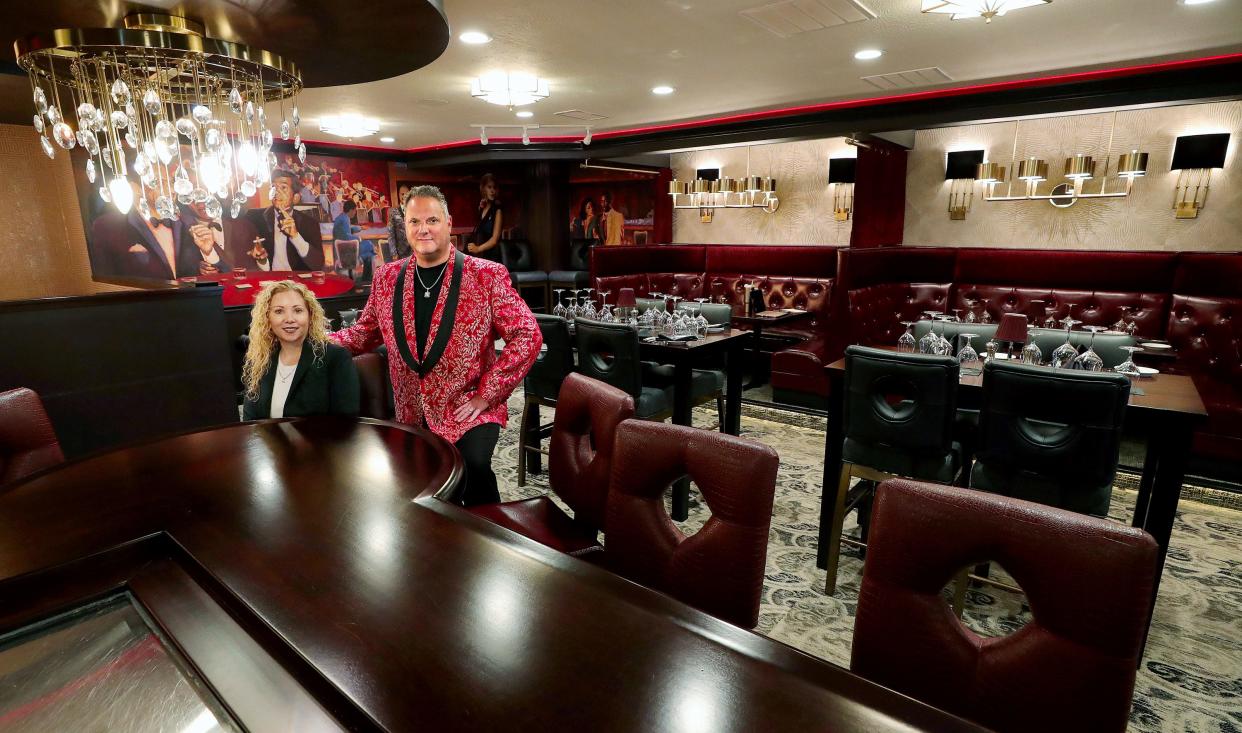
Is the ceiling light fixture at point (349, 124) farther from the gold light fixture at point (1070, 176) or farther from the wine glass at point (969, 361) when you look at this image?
the gold light fixture at point (1070, 176)

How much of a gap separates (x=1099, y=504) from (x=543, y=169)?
27.4 feet

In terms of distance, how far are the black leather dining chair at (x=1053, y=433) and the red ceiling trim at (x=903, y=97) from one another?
13.0ft

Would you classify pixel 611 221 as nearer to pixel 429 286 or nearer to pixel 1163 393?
pixel 429 286

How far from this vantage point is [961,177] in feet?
22.0

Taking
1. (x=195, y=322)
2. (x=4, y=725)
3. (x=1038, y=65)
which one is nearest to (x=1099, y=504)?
(x=4, y=725)

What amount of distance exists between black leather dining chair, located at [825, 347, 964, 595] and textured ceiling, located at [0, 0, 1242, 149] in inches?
81.6

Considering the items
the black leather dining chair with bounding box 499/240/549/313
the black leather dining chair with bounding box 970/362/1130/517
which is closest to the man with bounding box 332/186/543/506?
the black leather dining chair with bounding box 970/362/1130/517

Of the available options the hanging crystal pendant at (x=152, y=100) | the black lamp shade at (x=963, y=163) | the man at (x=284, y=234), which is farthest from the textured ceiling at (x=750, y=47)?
the man at (x=284, y=234)

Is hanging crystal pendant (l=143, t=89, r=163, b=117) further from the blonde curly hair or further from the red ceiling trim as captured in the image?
the red ceiling trim

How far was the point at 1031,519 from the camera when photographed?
111 centimetres

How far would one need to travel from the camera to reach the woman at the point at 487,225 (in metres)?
9.95

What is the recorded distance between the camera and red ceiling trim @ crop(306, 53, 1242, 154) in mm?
4516

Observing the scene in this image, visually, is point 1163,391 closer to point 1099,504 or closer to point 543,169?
point 1099,504

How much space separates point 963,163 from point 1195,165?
191 centimetres
